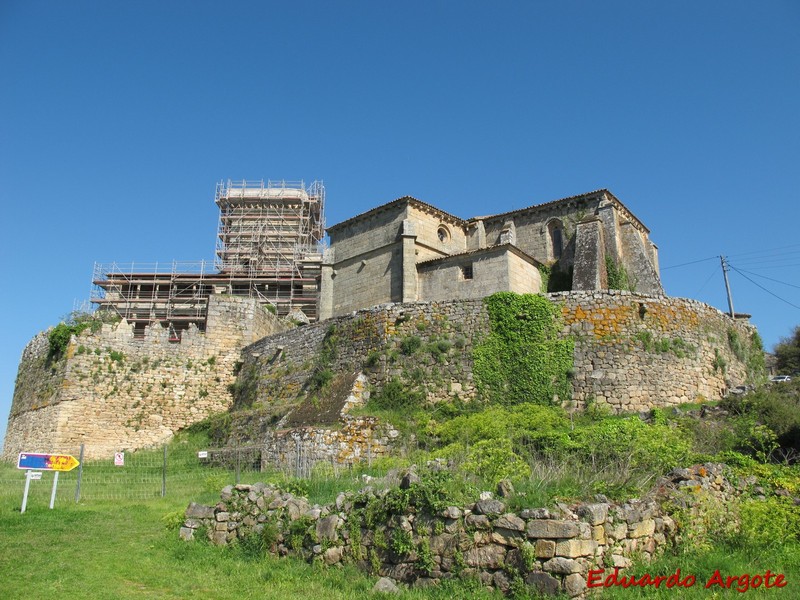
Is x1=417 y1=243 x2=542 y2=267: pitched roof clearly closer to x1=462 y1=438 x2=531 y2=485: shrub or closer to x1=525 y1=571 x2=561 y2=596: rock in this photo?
x1=462 y1=438 x2=531 y2=485: shrub

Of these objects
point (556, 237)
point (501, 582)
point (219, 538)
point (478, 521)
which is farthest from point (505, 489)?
point (556, 237)

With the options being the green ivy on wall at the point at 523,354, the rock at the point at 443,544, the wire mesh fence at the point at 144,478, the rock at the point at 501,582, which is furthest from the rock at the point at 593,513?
the green ivy on wall at the point at 523,354

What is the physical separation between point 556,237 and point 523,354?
14.6 m

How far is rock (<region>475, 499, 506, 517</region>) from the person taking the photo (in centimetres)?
901

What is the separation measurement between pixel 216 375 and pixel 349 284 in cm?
1003

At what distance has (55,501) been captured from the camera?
16.2 m

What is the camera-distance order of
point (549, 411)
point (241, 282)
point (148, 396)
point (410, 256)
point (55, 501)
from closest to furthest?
point (55, 501)
point (549, 411)
point (148, 396)
point (410, 256)
point (241, 282)

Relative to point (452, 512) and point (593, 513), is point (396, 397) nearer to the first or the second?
point (452, 512)

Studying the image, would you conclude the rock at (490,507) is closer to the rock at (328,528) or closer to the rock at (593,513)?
the rock at (593,513)

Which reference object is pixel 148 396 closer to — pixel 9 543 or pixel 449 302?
pixel 449 302

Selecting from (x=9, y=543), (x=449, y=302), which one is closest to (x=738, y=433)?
(x=449, y=302)

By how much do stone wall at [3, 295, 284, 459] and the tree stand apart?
28.7m

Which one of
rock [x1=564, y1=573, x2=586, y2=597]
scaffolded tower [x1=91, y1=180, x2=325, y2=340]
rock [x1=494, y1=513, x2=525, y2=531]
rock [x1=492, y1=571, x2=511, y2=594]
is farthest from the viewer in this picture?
scaffolded tower [x1=91, y1=180, x2=325, y2=340]

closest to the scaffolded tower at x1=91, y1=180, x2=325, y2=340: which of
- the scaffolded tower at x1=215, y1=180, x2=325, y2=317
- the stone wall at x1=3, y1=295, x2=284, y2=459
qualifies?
the scaffolded tower at x1=215, y1=180, x2=325, y2=317
